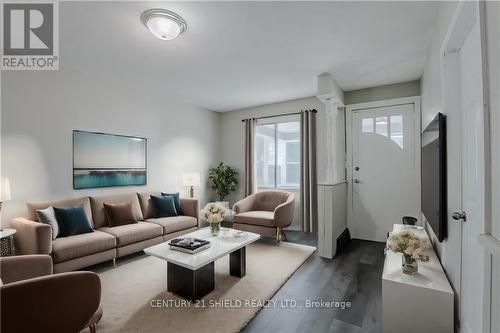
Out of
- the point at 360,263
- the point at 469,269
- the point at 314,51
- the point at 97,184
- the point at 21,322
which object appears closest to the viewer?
the point at 21,322

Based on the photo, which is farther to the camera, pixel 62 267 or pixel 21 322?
pixel 62 267

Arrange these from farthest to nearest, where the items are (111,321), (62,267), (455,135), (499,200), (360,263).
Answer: (360,263) → (62,267) → (111,321) → (455,135) → (499,200)

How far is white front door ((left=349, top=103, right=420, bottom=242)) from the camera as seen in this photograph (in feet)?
12.3

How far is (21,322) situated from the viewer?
1.23 m

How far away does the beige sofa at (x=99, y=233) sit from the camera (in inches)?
99.1

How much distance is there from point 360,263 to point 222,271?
177cm

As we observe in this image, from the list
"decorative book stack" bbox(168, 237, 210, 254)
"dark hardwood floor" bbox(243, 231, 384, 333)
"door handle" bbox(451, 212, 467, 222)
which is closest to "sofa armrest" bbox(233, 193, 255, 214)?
"dark hardwood floor" bbox(243, 231, 384, 333)

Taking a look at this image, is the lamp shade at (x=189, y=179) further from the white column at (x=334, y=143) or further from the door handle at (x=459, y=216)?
the door handle at (x=459, y=216)

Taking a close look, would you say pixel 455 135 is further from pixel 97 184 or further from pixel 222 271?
pixel 97 184

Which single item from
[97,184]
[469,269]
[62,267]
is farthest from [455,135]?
[97,184]

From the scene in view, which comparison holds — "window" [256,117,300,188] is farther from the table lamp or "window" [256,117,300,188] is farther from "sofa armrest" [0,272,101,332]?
"sofa armrest" [0,272,101,332]

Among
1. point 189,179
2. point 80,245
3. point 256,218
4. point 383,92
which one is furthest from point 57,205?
point 383,92

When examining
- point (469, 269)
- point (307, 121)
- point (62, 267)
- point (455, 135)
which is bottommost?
point (62, 267)

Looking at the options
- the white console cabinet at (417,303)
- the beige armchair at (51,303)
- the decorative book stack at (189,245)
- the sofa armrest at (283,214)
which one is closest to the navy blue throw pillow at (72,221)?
the decorative book stack at (189,245)
